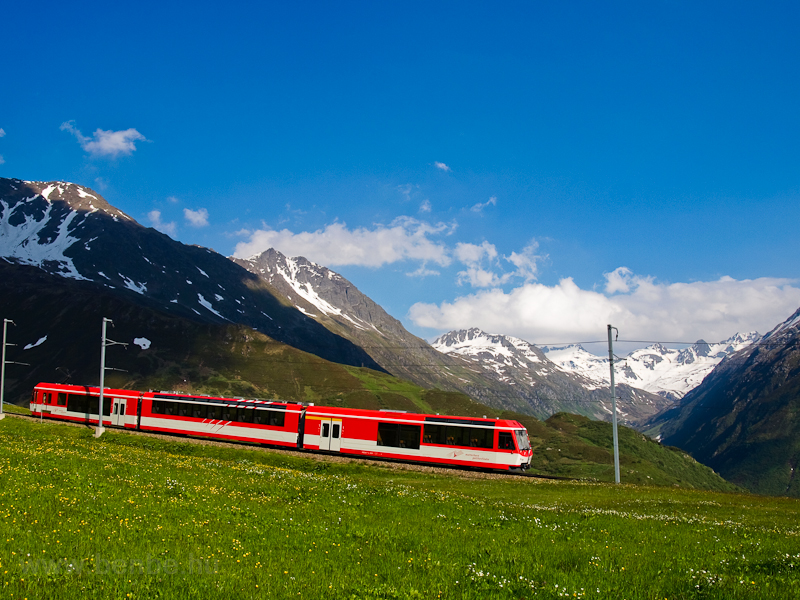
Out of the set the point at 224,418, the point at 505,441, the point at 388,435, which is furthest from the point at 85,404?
the point at 505,441

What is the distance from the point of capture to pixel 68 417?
73.2 metres

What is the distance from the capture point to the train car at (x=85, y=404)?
68938 mm

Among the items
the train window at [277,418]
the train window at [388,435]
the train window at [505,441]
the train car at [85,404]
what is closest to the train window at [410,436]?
the train window at [388,435]

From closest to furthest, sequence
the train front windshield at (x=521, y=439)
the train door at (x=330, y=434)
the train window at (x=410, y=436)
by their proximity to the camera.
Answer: the train front windshield at (x=521, y=439), the train window at (x=410, y=436), the train door at (x=330, y=434)

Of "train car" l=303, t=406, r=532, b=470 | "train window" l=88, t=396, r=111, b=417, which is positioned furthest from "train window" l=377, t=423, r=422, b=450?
"train window" l=88, t=396, r=111, b=417

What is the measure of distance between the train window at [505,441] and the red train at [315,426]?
94mm

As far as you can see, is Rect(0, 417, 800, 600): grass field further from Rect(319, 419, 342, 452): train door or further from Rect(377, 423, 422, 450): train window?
Rect(319, 419, 342, 452): train door

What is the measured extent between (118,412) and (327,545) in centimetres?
6565

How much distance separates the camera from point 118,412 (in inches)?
2731

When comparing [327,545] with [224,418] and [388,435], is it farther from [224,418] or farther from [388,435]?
[224,418]

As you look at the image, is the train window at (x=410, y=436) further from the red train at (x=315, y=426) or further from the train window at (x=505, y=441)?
the train window at (x=505, y=441)

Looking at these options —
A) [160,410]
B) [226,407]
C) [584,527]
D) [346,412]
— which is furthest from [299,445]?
[584,527]

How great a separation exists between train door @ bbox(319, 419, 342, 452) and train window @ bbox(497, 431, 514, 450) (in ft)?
55.4

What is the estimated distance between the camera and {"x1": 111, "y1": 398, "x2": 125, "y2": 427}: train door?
68.9 meters
